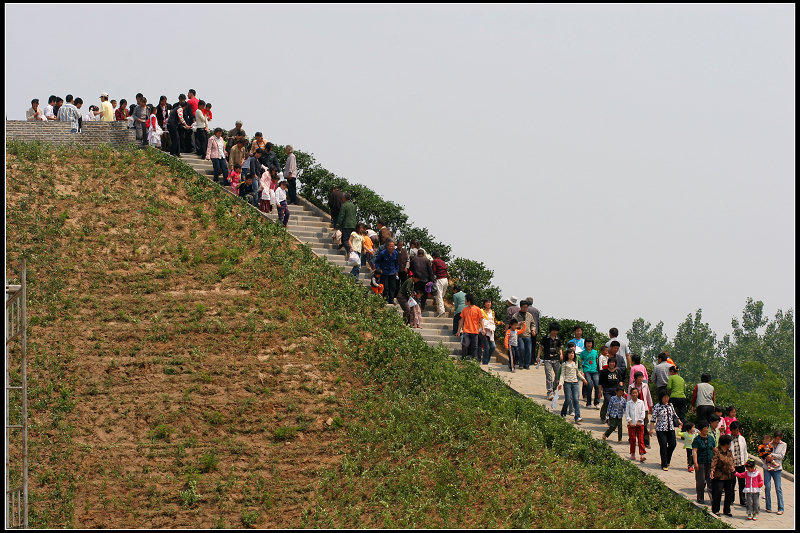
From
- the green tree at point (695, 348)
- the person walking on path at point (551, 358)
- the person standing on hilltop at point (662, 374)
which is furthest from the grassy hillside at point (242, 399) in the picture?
the green tree at point (695, 348)

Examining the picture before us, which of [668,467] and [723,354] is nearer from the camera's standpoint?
[668,467]

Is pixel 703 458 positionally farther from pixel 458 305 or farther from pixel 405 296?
pixel 405 296

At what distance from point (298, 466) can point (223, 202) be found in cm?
899

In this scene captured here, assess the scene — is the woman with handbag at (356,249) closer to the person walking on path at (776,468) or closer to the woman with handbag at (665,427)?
the woman with handbag at (665,427)

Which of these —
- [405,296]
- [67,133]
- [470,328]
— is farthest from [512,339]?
[67,133]

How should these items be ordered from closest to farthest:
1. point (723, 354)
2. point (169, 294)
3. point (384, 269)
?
1. point (169, 294)
2. point (384, 269)
3. point (723, 354)

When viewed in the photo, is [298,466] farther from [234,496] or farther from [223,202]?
[223,202]

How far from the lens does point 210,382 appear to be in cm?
1995

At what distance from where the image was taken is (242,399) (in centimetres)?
1966

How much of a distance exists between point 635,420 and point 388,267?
750 cm

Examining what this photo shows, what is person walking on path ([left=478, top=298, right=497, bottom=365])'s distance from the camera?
22.7m

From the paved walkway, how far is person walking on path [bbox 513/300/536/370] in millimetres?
267

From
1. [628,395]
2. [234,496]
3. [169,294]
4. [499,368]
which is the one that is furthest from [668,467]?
[169,294]

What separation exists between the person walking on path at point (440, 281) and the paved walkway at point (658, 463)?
6.46 feet
